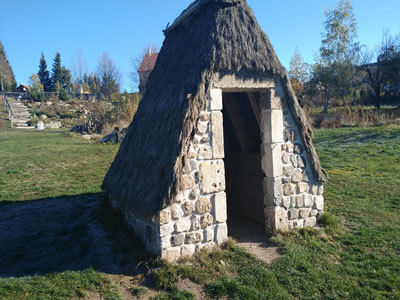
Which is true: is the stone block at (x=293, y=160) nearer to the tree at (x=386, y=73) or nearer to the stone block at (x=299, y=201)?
the stone block at (x=299, y=201)

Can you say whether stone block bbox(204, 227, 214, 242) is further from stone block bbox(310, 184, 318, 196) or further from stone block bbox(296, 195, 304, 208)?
stone block bbox(310, 184, 318, 196)

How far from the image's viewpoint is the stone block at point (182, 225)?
5.11 meters

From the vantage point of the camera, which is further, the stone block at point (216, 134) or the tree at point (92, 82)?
the tree at point (92, 82)

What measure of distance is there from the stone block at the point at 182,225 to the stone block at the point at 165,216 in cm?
19

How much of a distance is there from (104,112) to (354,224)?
60.2 feet

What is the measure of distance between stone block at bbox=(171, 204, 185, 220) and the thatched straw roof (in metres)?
0.28

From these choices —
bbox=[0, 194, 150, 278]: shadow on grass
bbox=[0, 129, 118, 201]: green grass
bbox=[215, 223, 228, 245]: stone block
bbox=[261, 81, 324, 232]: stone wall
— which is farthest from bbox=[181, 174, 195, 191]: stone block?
bbox=[0, 129, 118, 201]: green grass

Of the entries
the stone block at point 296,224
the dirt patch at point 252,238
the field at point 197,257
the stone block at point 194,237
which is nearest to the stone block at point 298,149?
the stone block at point 296,224

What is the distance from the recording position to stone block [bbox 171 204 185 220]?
506 cm

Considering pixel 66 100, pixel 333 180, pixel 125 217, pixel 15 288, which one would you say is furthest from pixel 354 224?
pixel 66 100

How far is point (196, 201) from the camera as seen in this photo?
5.25m

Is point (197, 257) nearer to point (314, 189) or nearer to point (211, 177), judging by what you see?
point (211, 177)

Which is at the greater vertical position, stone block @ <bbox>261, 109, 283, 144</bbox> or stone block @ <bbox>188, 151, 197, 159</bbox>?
stone block @ <bbox>261, 109, 283, 144</bbox>

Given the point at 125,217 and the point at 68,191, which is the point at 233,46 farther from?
the point at 68,191
